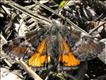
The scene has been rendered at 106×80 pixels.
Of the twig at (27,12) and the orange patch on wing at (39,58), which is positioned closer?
the orange patch on wing at (39,58)

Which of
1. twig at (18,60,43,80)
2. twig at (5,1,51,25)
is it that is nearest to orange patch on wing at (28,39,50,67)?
twig at (18,60,43,80)

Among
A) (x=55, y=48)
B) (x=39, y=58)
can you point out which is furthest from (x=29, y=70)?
(x=55, y=48)

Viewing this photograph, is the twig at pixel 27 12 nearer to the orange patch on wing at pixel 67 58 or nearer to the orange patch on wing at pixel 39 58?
the orange patch on wing at pixel 39 58

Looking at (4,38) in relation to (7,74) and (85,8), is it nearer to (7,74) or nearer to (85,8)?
(7,74)

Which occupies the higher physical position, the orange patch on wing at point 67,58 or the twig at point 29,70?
the orange patch on wing at point 67,58

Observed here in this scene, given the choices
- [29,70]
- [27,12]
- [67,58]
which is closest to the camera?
[67,58]

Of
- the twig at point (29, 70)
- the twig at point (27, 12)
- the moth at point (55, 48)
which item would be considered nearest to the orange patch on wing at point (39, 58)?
the moth at point (55, 48)

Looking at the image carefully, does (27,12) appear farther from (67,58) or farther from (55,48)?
(67,58)

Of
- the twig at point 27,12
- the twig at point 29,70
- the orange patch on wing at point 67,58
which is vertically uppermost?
the twig at point 27,12
